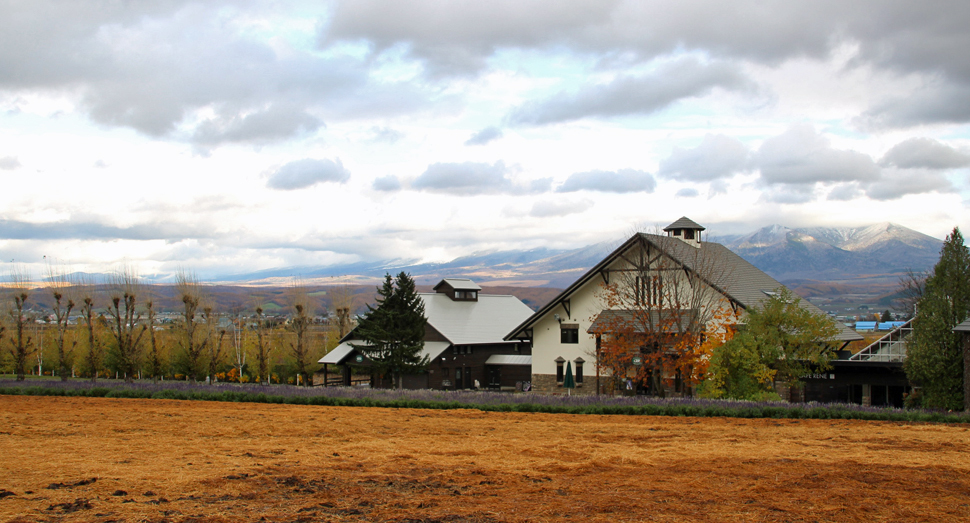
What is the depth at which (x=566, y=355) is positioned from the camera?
39.5 meters

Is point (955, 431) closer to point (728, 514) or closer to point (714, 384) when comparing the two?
point (714, 384)

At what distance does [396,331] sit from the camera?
133 feet

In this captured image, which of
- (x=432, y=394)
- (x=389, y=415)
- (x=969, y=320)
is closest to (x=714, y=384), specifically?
(x=969, y=320)

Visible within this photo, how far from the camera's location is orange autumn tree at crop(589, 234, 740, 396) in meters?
29.8

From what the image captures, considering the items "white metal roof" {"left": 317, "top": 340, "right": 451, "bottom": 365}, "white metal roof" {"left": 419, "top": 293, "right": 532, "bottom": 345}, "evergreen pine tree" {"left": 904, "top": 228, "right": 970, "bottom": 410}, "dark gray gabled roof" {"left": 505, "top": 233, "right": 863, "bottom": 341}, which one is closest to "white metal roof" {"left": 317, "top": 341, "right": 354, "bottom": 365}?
"white metal roof" {"left": 317, "top": 340, "right": 451, "bottom": 365}

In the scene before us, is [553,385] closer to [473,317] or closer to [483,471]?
[473,317]

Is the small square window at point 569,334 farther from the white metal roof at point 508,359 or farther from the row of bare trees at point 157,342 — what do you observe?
the row of bare trees at point 157,342

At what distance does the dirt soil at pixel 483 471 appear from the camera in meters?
9.33

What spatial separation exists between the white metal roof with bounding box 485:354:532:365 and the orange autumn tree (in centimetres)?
1270

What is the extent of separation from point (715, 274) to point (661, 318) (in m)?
6.72

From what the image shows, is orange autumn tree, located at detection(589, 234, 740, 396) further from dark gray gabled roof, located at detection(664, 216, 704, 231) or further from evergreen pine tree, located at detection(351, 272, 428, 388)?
evergreen pine tree, located at detection(351, 272, 428, 388)

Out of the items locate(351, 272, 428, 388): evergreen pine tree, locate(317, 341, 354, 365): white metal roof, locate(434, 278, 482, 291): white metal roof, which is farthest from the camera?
locate(434, 278, 482, 291): white metal roof

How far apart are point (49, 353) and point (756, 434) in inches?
2708

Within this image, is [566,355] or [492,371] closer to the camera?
[566,355]
